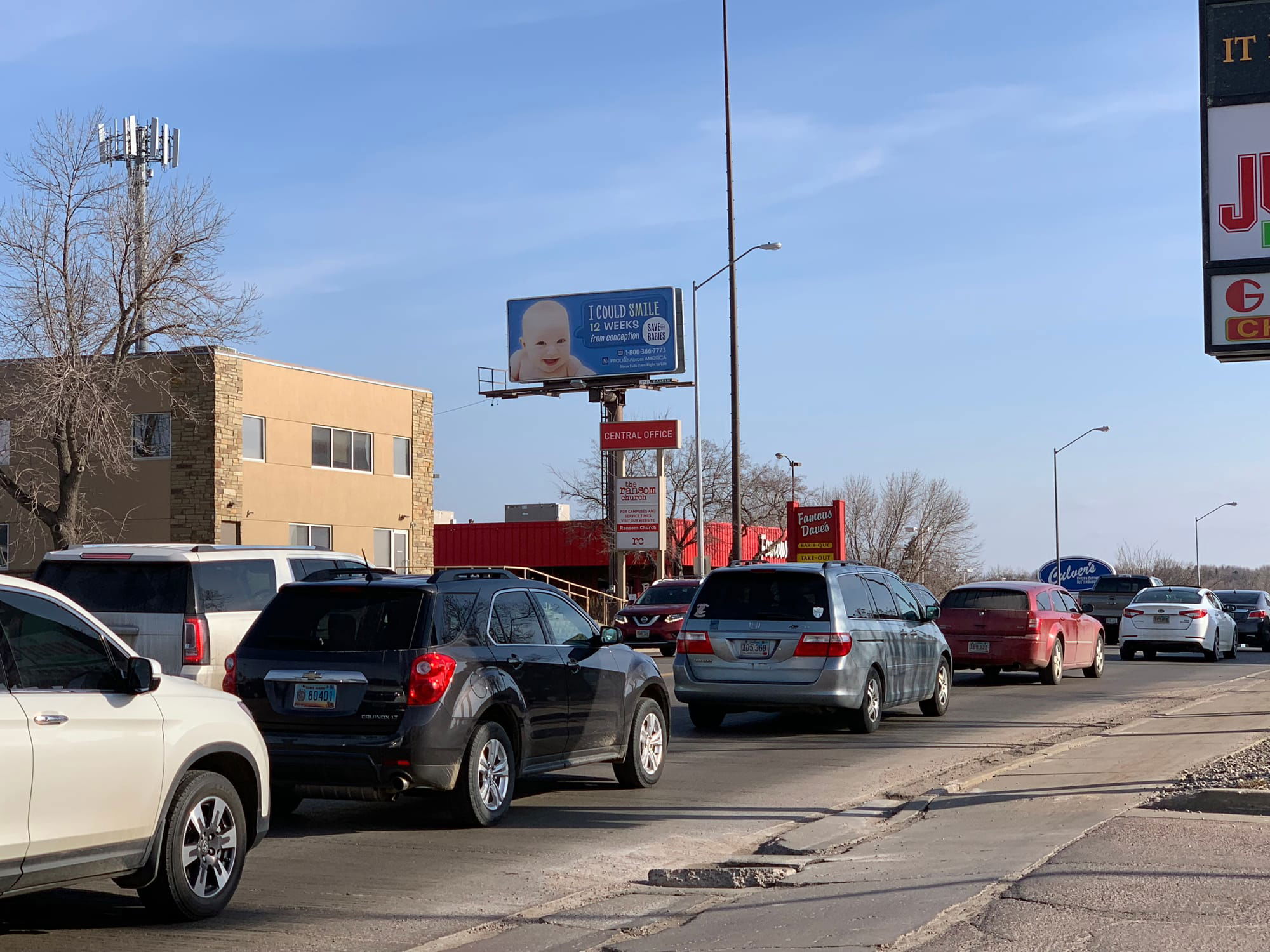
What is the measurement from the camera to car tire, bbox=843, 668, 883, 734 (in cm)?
1512

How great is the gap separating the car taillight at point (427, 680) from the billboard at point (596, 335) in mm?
40955

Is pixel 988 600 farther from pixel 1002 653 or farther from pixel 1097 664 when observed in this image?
pixel 1097 664

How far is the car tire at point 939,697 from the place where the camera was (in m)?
17.3

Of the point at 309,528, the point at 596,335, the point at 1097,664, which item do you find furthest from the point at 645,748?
the point at 596,335

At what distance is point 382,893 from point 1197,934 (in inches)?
159

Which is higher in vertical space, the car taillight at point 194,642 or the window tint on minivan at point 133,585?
the window tint on minivan at point 133,585

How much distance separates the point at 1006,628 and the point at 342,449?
25.9 m

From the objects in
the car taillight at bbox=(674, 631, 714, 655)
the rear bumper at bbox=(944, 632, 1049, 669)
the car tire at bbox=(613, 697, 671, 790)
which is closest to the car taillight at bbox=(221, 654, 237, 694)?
the car tire at bbox=(613, 697, 671, 790)

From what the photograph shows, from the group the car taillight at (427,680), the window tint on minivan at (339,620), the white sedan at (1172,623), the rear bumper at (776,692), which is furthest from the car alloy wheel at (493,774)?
the white sedan at (1172,623)

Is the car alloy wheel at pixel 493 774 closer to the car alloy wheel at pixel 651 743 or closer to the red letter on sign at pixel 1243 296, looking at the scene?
the car alloy wheel at pixel 651 743

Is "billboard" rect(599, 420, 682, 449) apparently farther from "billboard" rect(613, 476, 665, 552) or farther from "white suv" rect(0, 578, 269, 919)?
"white suv" rect(0, 578, 269, 919)

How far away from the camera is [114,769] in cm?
638

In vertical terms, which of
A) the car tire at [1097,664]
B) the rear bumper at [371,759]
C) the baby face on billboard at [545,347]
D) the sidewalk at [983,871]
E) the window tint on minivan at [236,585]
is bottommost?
the car tire at [1097,664]

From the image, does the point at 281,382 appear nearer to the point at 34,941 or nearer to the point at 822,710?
the point at 822,710
